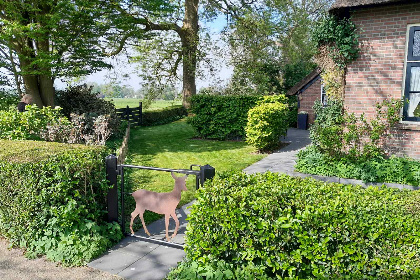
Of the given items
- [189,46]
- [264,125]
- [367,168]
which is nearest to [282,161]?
[264,125]

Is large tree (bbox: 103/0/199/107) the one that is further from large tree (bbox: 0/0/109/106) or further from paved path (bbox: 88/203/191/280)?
paved path (bbox: 88/203/191/280)

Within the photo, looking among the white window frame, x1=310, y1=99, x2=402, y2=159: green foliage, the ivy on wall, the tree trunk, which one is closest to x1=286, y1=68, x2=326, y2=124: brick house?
the tree trunk

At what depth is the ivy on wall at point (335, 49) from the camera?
8578 millimetres

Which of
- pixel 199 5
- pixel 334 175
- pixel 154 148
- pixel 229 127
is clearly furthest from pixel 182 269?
pixel 199 5

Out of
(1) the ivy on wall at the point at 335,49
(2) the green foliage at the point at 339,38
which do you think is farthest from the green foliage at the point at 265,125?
(2) the green foliage at the point at 339,38

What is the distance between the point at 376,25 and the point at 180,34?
18104mm

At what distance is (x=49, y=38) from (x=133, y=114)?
10.4m

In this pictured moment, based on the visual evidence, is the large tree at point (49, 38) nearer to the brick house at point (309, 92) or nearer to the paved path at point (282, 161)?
the paved path at point (282, 161)

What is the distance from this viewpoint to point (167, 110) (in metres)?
26.2

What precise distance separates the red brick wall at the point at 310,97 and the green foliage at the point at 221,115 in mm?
6496

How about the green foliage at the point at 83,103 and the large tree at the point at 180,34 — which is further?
the large tree at the point at 180,34

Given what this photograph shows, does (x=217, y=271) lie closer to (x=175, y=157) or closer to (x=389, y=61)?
(x=389, y=61)

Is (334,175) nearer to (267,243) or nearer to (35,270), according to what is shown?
(267,243)

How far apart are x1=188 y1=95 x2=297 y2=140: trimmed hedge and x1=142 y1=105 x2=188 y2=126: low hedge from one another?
→ 7842 mm
